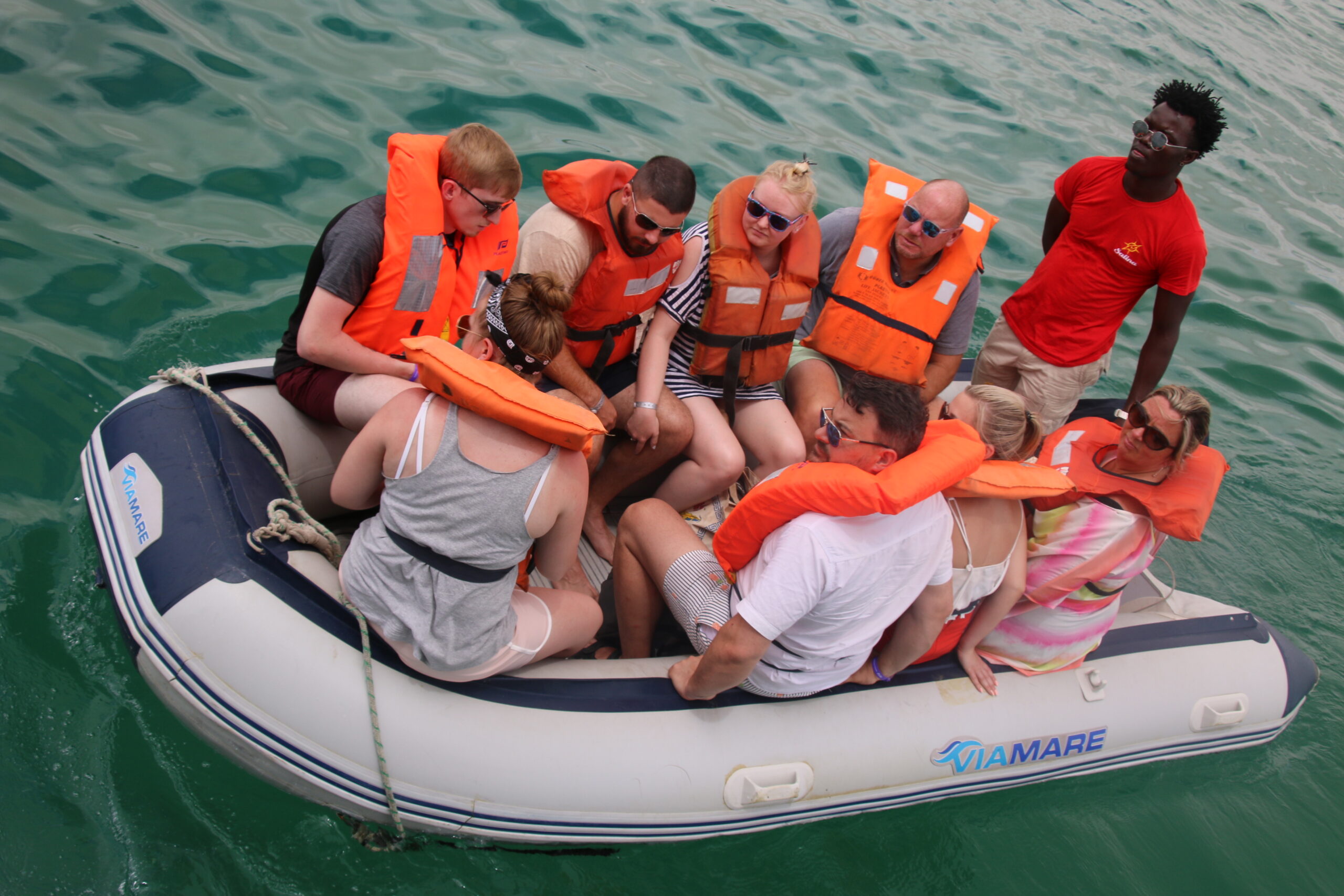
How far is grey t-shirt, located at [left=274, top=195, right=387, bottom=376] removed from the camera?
265cm

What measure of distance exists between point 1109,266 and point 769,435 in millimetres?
1571

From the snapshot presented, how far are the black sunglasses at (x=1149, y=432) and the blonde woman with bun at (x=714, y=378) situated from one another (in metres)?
1.12

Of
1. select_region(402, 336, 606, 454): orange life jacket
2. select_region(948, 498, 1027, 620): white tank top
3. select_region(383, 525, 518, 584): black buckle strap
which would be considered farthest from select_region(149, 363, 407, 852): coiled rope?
select_region(948, 498, 1027, 620): white tank top

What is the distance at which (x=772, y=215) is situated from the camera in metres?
3.01

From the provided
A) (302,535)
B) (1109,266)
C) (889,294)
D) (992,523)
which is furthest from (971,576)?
(302,535)

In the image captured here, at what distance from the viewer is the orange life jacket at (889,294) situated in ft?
11.4

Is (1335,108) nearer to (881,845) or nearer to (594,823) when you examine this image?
(881,845)

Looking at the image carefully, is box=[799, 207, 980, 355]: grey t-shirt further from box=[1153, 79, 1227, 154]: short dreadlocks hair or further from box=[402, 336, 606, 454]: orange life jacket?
box=[402, 336, 606, 454]: orange life jacket

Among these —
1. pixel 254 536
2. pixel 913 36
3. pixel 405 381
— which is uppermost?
pixel 913 36

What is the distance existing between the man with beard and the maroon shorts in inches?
26.6

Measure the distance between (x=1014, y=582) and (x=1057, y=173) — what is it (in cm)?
573

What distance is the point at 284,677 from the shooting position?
2.29m

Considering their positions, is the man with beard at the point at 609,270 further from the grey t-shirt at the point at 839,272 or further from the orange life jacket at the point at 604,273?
the grey t-shirt at the point at 839,272

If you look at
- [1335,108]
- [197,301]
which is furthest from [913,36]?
[197,301]
